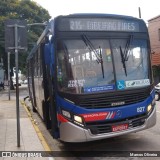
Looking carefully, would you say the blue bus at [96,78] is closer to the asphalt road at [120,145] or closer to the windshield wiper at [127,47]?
the windshield wiper at [127,47]

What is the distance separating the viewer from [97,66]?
7305mm

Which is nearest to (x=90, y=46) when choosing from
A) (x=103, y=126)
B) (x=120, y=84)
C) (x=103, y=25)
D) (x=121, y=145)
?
(x=103, y=25)

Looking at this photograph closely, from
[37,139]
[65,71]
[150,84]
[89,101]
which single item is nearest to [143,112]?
[150,84]

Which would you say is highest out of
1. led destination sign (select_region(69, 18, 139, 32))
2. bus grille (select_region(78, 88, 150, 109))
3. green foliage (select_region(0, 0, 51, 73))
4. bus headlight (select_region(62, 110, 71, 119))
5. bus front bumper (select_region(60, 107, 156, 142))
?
green foliage (select_region(0, 0, 51, 73))

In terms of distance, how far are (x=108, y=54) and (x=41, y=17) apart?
1594 inches

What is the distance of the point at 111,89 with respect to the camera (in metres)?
7.30

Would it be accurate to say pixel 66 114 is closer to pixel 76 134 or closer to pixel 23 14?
pixel 76 134

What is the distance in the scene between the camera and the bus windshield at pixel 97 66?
7.14 m

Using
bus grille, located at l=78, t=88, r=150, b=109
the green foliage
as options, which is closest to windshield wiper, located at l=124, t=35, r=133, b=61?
bus grille, located at l=78, t=88, r=150, b=109

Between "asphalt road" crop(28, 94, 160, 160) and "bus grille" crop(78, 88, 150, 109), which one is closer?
"bus grille" crop(78, 88, 150, 109)

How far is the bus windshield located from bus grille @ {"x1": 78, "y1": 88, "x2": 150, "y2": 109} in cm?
15

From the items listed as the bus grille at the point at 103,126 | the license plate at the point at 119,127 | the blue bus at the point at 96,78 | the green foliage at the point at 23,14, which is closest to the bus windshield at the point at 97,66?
the blue bus at the point at 96,78

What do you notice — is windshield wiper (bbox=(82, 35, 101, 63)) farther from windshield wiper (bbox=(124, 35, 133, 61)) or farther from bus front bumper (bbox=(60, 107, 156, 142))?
bus front bumper (bbox=(60, 107, 156, 142))

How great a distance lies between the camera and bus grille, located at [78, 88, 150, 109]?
7.04m
